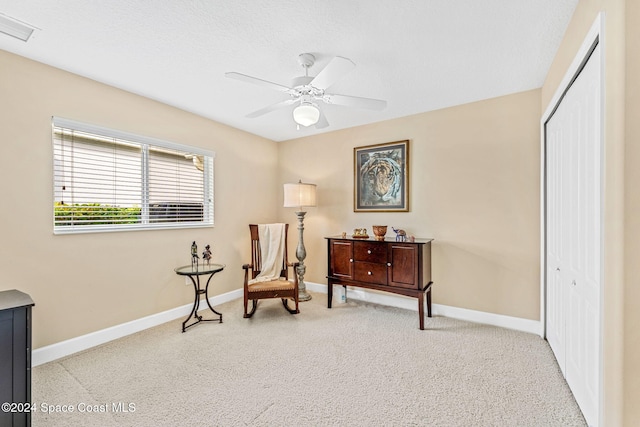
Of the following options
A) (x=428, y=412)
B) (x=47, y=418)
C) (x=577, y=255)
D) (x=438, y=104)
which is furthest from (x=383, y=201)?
(x=47, y=418)

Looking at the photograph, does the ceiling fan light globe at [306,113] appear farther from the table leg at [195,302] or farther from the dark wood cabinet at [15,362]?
the table leg at [195,302]

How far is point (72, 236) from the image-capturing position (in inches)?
97.1

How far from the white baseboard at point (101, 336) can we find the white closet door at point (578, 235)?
11.5ft

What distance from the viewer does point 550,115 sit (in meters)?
2.39

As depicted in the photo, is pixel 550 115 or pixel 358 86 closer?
pixel 550 115

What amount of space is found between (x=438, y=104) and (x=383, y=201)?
1.29 meters

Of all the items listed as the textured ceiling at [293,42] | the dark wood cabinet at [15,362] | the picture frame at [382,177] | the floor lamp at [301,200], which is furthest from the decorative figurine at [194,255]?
the picture frame at [382,177]

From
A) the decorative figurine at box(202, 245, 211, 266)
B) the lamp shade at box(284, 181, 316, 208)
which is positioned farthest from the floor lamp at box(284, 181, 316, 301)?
the decorative figurine at box(202, 245, 211, 266)

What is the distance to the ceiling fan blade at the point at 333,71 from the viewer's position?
1.73m

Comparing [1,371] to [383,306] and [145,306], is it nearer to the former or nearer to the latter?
[145,306]

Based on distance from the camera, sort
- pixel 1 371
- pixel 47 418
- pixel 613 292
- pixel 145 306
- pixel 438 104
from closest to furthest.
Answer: pixel 613 292, pixel 1 371, pixel 47 418, pixel 145 306, pixel 438 104

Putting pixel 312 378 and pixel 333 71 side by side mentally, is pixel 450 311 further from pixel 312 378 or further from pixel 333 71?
pixel 333 71

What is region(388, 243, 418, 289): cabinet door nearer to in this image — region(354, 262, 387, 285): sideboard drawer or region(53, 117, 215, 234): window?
region(354, 262, 387, 285): sideboard drawer

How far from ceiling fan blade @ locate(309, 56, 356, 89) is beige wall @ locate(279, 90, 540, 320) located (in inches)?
72.8
